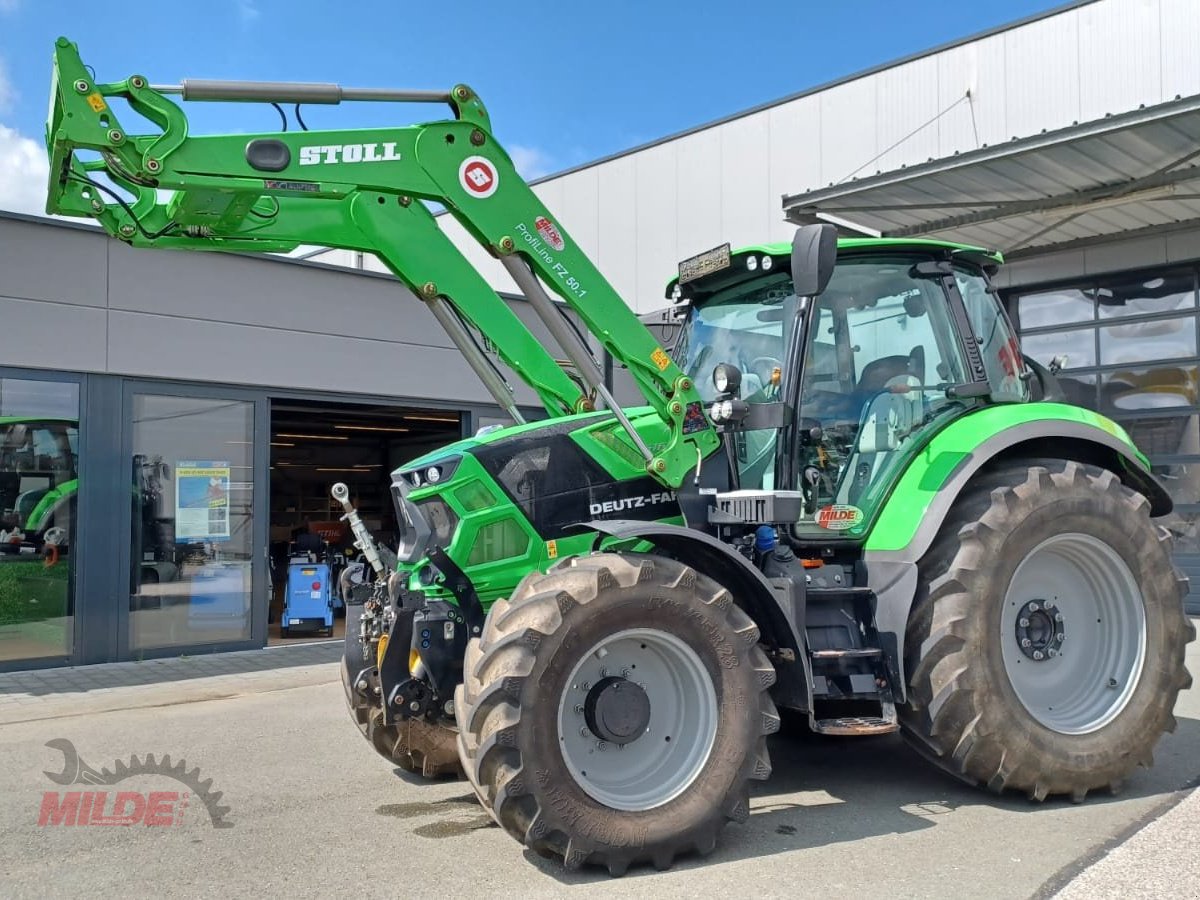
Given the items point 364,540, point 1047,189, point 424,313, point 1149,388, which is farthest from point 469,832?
point 1149,388

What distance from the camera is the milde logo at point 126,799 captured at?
16.9 feet

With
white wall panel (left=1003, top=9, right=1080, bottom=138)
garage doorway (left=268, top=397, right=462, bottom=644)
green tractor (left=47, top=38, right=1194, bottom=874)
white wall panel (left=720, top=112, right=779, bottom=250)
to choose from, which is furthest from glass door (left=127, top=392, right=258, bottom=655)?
white wall panel (left=1003, top=9, right=1080, bottom=138)

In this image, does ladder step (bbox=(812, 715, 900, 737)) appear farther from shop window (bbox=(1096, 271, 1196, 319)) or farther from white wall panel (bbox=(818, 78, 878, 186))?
white wall panel (bbox=(818, 78, 878, 186))

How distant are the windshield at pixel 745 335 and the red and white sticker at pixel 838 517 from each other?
645 millimetres

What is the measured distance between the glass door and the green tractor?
5473 mm

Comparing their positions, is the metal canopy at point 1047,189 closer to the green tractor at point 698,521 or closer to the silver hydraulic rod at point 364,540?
the green tractor at point 698,521

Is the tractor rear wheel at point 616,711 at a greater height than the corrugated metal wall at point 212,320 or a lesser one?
lesser

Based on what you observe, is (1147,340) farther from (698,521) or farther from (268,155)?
(268,155)

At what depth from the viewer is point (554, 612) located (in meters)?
4.21

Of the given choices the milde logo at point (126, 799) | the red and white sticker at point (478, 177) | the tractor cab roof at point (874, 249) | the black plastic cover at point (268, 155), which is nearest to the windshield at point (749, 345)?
the tractor cab roof at point (874, 249)

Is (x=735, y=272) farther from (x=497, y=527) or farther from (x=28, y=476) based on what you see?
(x=28, y=476)

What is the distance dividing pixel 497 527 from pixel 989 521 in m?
2.42

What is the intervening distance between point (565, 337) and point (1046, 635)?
2961 mm

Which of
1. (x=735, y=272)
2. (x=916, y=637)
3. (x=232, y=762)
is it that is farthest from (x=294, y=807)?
(x=735, y=272)
